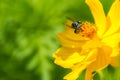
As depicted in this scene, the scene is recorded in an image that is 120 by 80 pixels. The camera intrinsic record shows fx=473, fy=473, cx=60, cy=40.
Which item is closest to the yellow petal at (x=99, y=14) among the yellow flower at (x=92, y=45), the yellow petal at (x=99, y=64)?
the yellow flower at (x=92, y=45)

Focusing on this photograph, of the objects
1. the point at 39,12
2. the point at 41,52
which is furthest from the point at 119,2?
the point at 39,12

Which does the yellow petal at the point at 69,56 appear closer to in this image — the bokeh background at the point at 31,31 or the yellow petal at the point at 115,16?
the yellow petal at the point at 115,16

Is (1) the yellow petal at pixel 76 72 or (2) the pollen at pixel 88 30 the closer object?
(1) the yellow petal at pixel 76 72

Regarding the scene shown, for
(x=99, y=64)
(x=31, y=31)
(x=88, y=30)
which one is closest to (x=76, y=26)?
(x=88, y=30)

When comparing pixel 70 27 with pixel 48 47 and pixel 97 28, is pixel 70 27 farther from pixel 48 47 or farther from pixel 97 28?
pixel 48 47

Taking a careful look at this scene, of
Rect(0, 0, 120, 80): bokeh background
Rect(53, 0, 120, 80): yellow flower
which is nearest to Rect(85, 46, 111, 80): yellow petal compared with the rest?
Rect(53, 0, 120, 80): yellow flower

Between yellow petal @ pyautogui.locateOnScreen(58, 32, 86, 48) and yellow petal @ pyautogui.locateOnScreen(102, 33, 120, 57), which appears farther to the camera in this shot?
yellow petal @ pyautogui.locateOnScreen(58, 32, 86, 48)

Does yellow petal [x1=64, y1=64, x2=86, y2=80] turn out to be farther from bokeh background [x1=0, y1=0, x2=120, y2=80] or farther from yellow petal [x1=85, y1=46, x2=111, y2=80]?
bokeh background [x1=0, y1=0, x2=120, y2=80]

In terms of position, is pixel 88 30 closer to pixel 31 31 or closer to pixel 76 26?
pixel 76 26
